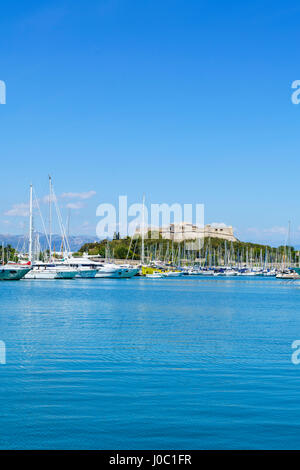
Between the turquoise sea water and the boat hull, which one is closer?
the turquoise sea water

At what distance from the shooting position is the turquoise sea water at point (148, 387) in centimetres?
1339

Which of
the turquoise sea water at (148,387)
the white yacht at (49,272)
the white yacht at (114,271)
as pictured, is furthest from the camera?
the white yacht at (114,271)

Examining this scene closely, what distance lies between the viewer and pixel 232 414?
1527 centimetres

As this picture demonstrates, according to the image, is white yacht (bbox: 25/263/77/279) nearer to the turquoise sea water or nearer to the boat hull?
the boat hull

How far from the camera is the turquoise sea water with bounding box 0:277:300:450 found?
13391 millimetres

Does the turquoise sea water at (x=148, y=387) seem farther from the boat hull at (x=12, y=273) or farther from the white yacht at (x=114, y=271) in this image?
the white yacht at (x=114, y=271)

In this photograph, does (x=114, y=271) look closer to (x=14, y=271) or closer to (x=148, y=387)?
(x=14, y=271)

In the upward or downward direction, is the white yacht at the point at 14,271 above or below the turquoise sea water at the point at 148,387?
above

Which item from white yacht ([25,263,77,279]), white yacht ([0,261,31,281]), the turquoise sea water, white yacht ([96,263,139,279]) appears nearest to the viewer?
the turquoise sea water

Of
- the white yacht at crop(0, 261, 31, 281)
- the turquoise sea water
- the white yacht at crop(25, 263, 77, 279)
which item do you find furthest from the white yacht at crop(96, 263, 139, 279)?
the turquoise sea water

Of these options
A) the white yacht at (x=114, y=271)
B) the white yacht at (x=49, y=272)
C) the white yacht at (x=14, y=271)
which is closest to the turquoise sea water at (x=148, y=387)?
the white yacht at (x=14, y=271)

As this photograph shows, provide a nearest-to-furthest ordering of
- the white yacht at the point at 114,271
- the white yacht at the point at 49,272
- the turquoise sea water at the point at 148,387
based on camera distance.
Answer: the turquoise sea water at the point at 148,387 → the white yacht at the point at 49,272 → the white yacht at the point at 114,271

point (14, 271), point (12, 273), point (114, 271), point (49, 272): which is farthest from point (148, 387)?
point (114, 271)

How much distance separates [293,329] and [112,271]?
10292cm
